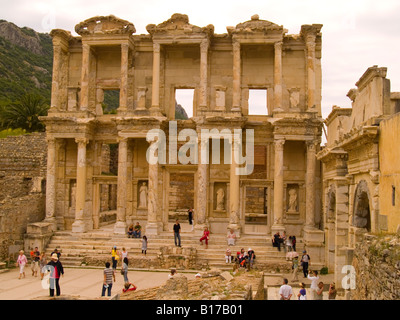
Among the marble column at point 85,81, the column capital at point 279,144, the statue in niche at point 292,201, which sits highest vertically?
the marble column at point 85,81

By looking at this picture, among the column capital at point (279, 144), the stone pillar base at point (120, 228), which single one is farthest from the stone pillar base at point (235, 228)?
the stone pillar base at point (120, 228)

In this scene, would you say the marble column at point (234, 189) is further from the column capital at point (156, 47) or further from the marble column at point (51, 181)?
the marble column at point (51, 181)

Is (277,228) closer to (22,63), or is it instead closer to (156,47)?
(156,47)

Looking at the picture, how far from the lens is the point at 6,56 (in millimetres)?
53469

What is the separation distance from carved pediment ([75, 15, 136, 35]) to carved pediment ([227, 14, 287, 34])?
5.42 metres

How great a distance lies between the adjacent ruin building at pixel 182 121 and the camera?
75.6ft

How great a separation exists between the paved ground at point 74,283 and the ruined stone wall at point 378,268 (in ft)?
27.0

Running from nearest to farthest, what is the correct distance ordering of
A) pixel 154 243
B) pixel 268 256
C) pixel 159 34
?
pixel 268 256 → pixel 154 243 → pixel 159 34

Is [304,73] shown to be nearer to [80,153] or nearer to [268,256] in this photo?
[268,256]

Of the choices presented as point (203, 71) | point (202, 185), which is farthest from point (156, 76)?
point (202, 185)

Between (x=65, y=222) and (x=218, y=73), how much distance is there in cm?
1123

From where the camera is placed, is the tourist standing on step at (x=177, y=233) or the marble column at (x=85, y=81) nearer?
the tourist standing on step at (x=177, y=233)

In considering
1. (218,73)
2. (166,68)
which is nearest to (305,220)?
(218,73)
